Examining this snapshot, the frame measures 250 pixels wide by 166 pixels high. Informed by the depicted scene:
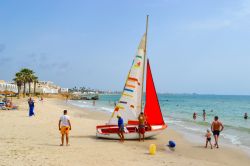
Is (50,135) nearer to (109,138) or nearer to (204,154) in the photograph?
(109,138)

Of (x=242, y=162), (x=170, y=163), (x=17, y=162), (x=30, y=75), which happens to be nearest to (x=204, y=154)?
(x=242, y=162)

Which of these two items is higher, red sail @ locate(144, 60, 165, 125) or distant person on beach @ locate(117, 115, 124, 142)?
red sail @ locate(144, 60, 165, 125)

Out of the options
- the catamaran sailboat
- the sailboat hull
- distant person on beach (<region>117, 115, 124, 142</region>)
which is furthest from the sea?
distant person on beach (<region>117, 115, 124, 142</region>)

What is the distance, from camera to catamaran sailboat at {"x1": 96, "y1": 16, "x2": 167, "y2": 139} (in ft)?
61.8

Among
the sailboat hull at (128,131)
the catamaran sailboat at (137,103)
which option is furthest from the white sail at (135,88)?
the sailboat hull at (128,131)

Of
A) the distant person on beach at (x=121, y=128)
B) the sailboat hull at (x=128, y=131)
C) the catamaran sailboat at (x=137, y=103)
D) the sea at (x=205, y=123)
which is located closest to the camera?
the distant person on beach at (x=121, y=128)

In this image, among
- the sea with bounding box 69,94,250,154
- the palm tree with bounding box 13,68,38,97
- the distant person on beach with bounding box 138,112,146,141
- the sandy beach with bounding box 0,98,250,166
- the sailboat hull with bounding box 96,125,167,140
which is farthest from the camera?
the palm tree with bounding box 13,68,38,97

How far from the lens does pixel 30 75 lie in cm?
8794

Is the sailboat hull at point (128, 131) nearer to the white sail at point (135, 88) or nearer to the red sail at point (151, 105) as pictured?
the red sail at point (151, 105)

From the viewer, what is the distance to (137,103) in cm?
1889

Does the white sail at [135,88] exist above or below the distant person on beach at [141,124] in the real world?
above

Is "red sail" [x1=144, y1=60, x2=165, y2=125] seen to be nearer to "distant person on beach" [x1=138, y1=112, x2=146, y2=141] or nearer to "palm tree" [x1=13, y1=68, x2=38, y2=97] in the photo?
"distant person on beach" [x1=138, y1=112, x2=146, y2=141]

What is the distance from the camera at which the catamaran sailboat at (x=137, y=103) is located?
1884cm

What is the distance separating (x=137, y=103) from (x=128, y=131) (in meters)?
1.67
